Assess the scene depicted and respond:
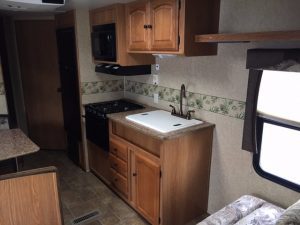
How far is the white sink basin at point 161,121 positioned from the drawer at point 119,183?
2.16 ft

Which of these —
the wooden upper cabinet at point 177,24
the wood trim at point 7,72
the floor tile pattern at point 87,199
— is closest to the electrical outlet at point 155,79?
the wooden upper cabinet at point 177,24

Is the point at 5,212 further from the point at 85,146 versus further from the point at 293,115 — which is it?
the point at 85,146

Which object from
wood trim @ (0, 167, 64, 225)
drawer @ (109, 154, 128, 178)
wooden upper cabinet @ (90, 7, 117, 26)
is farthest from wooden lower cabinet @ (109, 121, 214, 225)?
wooden upper cabinet @ (90, 7, 117, 26)

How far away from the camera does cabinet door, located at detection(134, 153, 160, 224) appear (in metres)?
2.20

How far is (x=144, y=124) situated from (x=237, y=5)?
1227 mm

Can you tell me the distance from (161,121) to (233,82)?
73 centimetres

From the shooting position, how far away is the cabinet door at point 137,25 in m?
2.34

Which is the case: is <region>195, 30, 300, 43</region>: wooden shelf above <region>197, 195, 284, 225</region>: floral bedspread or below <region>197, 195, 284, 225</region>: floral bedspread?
above

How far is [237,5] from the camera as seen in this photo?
6.46 ft

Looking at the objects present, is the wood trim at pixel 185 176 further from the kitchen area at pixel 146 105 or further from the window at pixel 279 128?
the window at pixel 279 128

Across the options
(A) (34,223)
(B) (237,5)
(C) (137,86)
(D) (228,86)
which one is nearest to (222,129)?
(D) (228,86)

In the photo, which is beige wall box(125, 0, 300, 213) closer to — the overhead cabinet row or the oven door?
the overhead cabinet row

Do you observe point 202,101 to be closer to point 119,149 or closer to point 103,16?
point 119,149

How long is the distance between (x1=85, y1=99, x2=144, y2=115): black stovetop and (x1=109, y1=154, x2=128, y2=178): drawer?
1.64 feet
